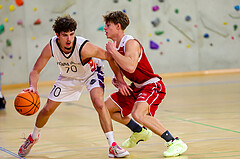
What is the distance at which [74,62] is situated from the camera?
412 centimetres

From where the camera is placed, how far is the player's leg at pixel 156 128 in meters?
3.86

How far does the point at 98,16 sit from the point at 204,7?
3.31 m

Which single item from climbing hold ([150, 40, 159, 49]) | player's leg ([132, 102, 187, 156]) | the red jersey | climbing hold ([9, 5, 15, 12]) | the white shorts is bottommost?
climbing hold ([150, 40, 159, 49])

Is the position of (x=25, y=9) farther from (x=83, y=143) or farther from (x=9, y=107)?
(x=83, y=143)

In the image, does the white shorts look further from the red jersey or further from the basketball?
the red jersey

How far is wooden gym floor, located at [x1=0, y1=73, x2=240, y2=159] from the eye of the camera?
4.09 m

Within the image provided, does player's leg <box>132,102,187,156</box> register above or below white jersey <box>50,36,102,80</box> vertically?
below

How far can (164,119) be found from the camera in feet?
19.3

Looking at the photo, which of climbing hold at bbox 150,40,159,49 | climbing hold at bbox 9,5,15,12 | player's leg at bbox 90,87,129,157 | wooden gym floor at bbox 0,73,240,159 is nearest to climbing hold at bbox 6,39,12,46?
climbing hold at bbox 9,5,15,12

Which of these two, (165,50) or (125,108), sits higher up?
(125,108)

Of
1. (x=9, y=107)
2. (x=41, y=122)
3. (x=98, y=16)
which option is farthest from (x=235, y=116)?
(x=98, y=16)

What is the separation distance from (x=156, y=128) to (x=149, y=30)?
8831 millimetres

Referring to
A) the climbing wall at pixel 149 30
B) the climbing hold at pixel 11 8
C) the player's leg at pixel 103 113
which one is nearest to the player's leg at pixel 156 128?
the player's leg at pixel 103 113

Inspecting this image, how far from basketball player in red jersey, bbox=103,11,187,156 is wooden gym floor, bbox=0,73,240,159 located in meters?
0.14
